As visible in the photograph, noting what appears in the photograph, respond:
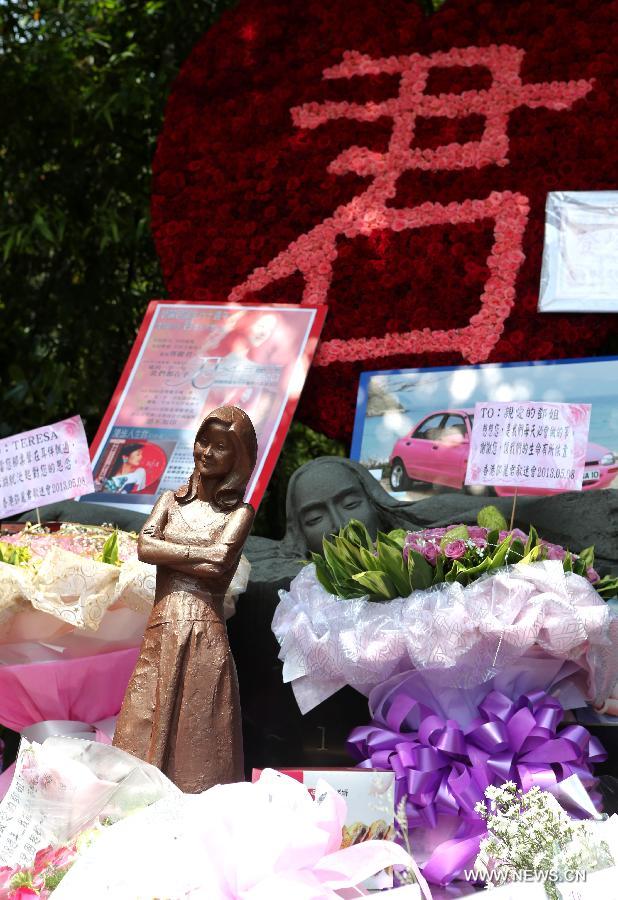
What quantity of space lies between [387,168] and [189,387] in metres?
1.16

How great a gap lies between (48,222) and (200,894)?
4589 millimetres

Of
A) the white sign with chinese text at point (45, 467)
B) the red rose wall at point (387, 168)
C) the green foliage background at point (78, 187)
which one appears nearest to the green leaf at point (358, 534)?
the white sign with chinese text at point (45, 467)

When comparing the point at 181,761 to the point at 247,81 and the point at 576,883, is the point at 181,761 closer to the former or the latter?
the point at 576,883

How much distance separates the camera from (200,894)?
0.90 meters

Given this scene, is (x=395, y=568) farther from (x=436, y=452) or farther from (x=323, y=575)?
(x=436, y=452)

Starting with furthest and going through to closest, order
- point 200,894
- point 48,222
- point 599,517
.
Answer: point 48,222, point 599,517, point 200,894

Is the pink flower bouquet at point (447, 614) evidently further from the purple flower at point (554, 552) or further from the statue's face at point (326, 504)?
the statue's face at point (326, 504)

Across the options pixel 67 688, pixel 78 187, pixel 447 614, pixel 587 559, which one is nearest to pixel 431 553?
pixel 447 614

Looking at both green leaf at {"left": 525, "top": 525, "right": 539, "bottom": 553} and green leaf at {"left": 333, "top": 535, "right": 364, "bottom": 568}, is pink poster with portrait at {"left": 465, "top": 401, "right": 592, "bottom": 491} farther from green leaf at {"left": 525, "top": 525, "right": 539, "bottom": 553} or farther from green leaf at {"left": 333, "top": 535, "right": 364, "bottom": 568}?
green leaf at {"left": 333, "top": 535, "right": 364, "bottom": 568}

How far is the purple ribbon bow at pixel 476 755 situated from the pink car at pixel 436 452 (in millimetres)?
1390

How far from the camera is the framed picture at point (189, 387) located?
12.0 ft

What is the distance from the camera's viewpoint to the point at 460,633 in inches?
82.7

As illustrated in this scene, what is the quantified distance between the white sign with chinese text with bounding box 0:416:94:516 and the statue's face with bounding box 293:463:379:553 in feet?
1.97

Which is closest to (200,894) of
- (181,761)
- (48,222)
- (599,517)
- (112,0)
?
(181,761)
